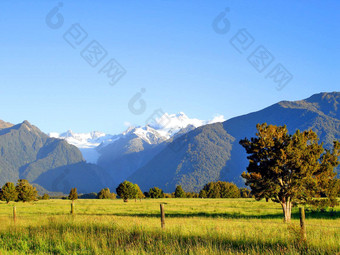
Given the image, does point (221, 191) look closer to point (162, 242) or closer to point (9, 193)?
point (9, 193)

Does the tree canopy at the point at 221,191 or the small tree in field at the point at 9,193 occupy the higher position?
the small tree in field at the point at 9,193

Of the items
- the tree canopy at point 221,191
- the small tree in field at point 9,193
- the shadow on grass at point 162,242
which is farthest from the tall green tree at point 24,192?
the tree canopy at point 221,191

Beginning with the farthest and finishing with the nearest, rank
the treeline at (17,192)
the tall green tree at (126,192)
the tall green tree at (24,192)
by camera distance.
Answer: the tall green tree at (126,192), the tall green tree at (24,192), the treeline at (17,192)

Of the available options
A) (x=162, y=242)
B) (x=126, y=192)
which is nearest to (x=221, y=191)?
(x=126, y=192)

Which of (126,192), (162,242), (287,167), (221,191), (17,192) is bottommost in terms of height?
(221,191)

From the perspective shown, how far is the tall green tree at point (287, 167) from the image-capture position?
92.5 ft

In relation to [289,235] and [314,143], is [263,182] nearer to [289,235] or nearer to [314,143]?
[314,143]

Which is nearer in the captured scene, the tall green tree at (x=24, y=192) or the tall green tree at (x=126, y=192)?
the tall green tree at (x=24, y=192)

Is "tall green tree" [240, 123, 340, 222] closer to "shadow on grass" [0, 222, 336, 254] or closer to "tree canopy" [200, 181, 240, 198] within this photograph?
"shadow on grass" [0, 222, 336, 254]

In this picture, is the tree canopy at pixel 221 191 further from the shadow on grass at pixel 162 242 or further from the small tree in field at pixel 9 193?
the shadow on grass at pixel 162 242

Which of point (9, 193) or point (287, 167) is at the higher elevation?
point (287, 167)

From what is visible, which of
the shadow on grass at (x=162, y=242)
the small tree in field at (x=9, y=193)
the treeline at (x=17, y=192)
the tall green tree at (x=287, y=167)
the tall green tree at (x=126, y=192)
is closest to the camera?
the shadow on grass at (x=162, y=242)

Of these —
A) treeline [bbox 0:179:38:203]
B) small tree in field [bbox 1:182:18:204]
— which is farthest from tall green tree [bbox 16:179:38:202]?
small tree in field [bbox 1:182:18:204]

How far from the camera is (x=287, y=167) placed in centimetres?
2891
